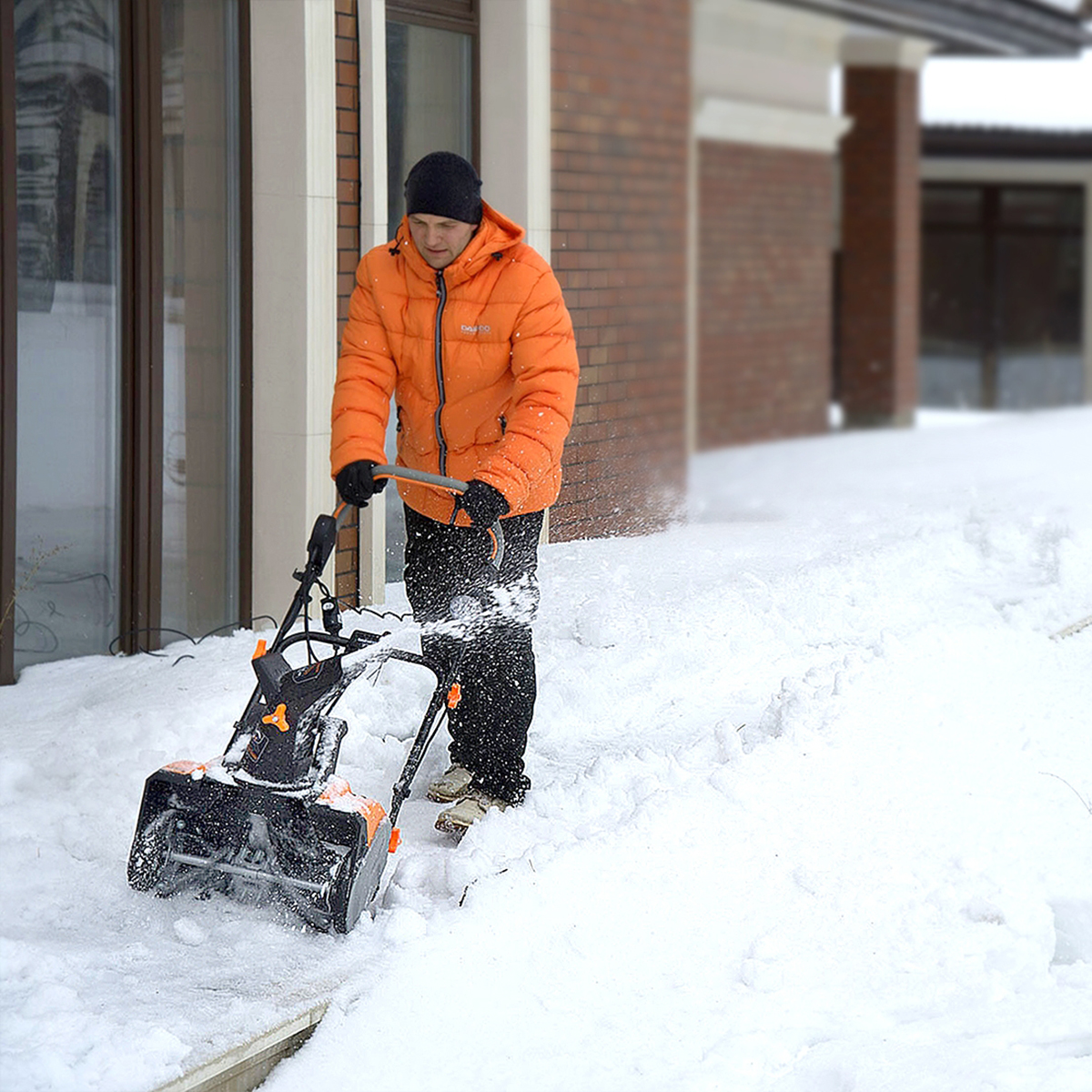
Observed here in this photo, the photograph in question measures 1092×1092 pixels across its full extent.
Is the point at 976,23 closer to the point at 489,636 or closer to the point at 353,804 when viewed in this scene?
the point at 489,636

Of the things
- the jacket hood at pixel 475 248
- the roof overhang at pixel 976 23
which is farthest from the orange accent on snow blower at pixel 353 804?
the roof overhang at pixel 976 23

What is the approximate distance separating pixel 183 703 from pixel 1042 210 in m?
16.1

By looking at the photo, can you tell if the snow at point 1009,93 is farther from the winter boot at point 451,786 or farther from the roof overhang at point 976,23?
the winter boot at point 451,786

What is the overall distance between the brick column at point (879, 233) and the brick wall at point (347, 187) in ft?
32.3

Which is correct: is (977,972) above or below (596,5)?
below

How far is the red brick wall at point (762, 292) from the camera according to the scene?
39.0 feet

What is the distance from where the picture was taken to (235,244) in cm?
570

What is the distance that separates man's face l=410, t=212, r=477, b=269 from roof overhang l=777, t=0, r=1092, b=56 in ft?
29.2

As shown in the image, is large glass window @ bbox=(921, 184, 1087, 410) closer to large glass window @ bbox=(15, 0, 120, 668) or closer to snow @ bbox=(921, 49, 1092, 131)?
snow @ bbox=(921, 49, 1092, 131)

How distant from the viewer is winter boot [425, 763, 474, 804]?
4.21 m

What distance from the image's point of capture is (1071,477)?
372 inches

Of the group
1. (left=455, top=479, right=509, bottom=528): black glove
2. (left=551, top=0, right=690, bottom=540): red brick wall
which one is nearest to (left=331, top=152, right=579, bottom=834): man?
(left=455, top=479, right=509, bottom=528): black glove

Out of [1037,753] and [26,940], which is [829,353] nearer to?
[1037,753]

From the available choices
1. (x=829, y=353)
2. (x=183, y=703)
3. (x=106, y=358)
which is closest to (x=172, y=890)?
(x=183, y=703)
